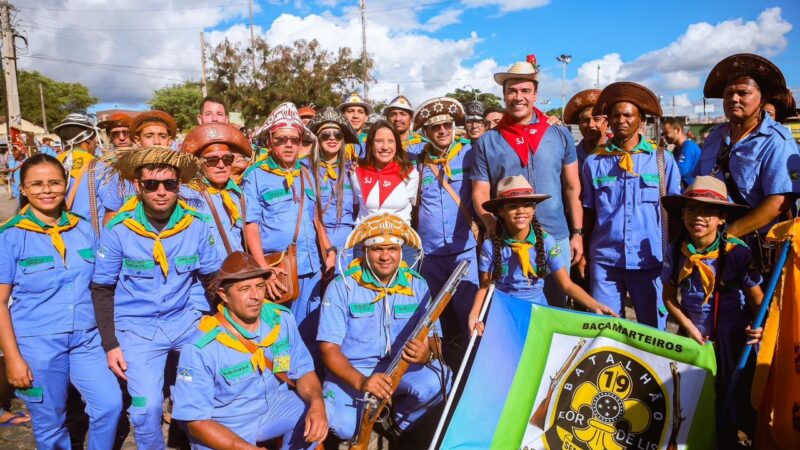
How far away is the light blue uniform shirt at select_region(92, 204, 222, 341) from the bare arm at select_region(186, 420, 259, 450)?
2.66ft

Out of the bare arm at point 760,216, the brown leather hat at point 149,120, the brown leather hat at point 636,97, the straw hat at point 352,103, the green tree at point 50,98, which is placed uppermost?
the green tree at point 50,98

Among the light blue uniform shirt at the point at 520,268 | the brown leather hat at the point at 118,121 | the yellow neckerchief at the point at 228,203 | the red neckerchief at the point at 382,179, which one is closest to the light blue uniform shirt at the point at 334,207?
the red neckerchief at the point at 382,179

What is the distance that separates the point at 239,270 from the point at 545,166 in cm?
271

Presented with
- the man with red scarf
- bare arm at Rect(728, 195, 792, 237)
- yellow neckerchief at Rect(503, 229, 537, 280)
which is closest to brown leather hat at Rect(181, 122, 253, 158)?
the man with red scarf

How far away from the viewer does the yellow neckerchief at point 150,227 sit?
3.70m

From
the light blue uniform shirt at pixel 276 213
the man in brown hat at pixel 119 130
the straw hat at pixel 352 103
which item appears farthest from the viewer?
the straw hat at pixel 352 103

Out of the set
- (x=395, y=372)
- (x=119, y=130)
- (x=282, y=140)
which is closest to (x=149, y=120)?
(x=119, y=130)

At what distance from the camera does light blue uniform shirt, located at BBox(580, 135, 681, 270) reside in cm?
421

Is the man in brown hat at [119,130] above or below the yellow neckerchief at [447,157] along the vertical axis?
above

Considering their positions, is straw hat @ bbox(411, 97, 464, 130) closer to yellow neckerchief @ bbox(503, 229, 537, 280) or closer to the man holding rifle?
the man holding rifle

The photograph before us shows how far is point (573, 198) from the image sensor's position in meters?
4.57

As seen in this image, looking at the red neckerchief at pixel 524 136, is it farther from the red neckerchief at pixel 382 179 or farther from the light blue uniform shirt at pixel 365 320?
the light blue uniform shirt at pixel 365 320

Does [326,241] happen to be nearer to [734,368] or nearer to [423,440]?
[423,440]

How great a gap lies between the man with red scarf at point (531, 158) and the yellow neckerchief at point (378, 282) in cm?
83
